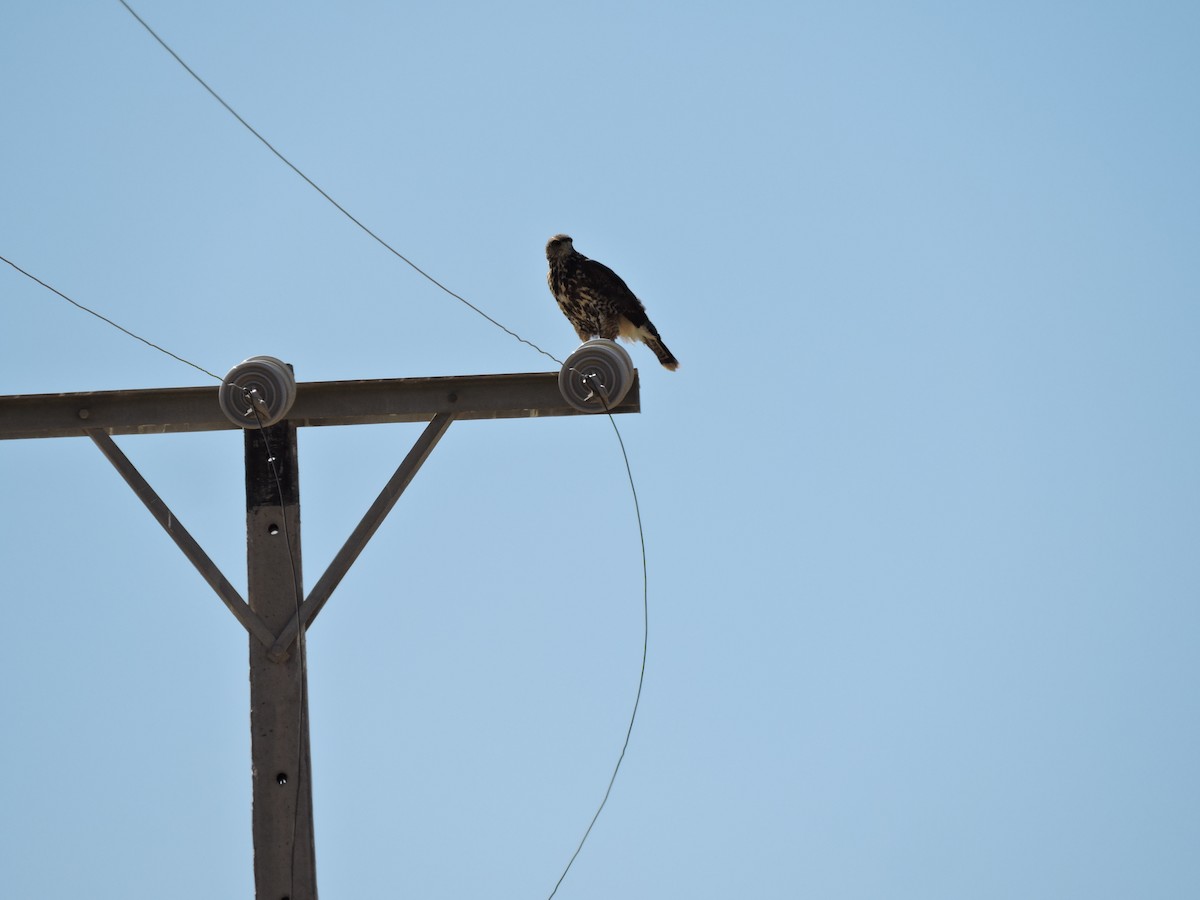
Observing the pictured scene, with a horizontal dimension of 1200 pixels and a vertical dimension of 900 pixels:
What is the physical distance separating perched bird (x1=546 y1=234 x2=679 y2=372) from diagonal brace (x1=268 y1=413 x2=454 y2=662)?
3.39 m

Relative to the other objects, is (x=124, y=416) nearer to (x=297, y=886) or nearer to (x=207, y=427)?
(x=207, y=427)

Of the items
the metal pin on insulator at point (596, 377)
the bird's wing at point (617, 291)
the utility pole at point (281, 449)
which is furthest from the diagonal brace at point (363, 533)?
the bird's wing at point (617, 291)

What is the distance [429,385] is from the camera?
597 centimetres

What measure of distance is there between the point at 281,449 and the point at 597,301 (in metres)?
3.66

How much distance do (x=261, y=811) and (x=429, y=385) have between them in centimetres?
156

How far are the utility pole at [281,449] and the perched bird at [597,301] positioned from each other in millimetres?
3127

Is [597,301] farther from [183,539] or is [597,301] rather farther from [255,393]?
[183,539]

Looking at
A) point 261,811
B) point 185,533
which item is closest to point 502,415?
point 185,533

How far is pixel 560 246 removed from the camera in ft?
30.7

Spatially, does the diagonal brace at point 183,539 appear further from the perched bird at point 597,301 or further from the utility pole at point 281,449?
the perched bird at point 597,301

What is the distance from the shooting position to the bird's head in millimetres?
9344

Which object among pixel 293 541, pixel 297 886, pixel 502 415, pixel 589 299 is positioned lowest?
pixel 297 886

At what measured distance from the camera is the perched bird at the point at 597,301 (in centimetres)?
920

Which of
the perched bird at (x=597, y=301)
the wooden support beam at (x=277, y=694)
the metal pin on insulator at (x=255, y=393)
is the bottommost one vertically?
the wooden support beam at (x=277, y=694)
